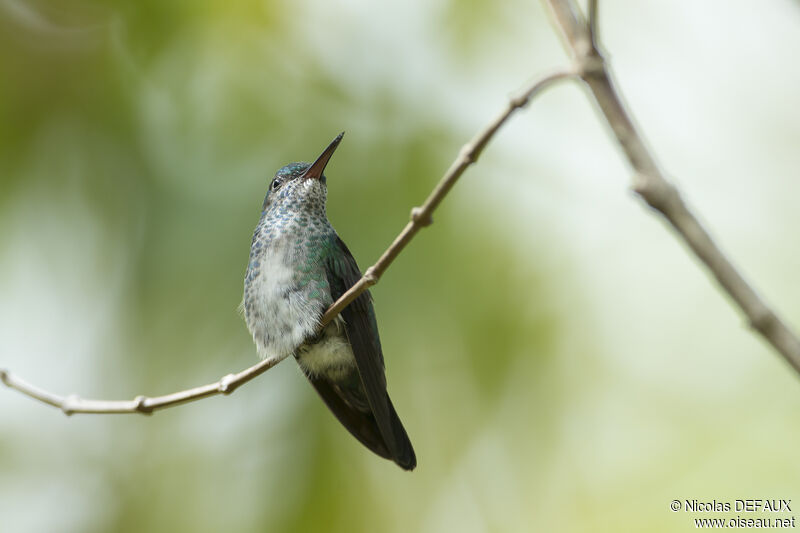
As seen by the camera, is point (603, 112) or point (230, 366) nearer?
point (603, 112)

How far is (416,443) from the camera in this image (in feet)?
20.3

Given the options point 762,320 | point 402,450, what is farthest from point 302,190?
point 762,320

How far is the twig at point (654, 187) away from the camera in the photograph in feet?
2.93

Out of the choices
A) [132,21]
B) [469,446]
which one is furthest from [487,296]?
[132,21]

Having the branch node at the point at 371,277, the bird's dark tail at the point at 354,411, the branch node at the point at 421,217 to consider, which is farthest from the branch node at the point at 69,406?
the branch node at the point at 421,217

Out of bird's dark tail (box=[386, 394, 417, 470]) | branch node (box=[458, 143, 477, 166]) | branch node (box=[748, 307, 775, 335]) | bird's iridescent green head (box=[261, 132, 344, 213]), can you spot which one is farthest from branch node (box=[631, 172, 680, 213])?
bird's iridescent green head (box=[261, 132, 344, 213])

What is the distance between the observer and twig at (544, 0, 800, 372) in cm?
89

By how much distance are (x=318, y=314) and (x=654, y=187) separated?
2282 millimetres

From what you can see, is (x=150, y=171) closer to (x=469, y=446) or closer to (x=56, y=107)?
(x=56, y=107)

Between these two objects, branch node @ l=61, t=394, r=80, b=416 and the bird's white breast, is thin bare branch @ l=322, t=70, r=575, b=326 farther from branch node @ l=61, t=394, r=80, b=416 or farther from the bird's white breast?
branch node @ l=61, t=394, r=80, b=416

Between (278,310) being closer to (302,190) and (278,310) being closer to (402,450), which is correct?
(302,190)

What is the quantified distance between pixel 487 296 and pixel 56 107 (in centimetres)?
398

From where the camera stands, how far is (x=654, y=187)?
0.98 m

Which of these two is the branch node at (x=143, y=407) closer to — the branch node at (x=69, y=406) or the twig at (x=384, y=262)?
the twig at (x=384, y=262)
